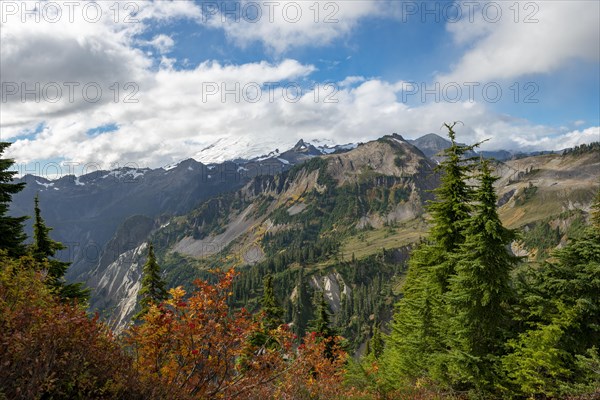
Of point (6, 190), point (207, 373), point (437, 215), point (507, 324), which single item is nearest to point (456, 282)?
point (507, 324)

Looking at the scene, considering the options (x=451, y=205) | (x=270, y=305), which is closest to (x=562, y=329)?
(x=451, y=205)

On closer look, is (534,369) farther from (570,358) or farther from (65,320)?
(65,320)

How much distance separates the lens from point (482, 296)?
1859 cm

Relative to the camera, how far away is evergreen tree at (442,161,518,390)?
18297 mm

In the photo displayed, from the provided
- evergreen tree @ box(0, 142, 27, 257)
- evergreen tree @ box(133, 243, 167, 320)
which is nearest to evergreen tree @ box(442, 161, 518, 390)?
evergreen tree @ box(0, 142, 27, 257)

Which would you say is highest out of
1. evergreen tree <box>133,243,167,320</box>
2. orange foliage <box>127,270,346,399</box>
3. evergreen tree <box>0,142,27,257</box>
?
evergreen tree <box>0,142,27,257</box>

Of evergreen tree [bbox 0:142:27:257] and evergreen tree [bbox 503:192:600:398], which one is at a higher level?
evergreen tree [bbox 0:142:27:257]

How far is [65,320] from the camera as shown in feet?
25.7

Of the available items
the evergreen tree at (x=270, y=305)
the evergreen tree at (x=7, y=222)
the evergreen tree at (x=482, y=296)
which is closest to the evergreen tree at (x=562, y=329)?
the evergreen tree at (x=482, y=296)

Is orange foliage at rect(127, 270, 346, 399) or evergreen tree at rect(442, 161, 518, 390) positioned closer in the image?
orange foliage at rect(127, 270, 346, 399)

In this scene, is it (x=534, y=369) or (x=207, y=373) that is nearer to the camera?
(x=207, y=373)

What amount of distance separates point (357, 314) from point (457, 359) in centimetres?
17910

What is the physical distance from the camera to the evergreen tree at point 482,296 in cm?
1830

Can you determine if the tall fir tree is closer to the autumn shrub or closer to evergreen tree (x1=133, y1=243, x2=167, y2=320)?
the autumn shrub
